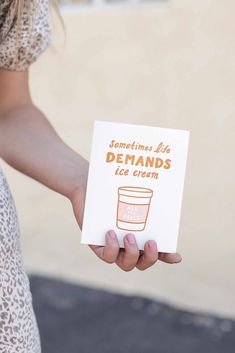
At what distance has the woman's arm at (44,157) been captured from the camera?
4.86ft

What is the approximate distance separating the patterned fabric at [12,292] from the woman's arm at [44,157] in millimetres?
131

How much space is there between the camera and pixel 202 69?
474cm

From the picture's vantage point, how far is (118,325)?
4910 mm

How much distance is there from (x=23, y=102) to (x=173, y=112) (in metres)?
3.06

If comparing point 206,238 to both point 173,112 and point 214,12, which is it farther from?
point 214,12

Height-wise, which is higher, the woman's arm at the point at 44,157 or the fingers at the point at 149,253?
the woman's arm at the point at 44,157

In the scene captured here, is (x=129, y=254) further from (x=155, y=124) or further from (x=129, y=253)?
(x=155, y=124)

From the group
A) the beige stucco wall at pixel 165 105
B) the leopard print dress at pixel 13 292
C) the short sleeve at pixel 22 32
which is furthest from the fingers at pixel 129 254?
the beige stucco wall at pixel 165 105

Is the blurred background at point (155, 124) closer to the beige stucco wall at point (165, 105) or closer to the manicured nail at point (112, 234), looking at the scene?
the beige stucco wall at point (165, 105)

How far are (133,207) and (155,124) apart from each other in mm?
3519

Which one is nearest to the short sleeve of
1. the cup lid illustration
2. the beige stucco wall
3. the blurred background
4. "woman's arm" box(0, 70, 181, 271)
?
"woman's arm" box(0, 70, 181, 271)

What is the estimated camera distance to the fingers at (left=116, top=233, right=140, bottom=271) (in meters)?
1.46

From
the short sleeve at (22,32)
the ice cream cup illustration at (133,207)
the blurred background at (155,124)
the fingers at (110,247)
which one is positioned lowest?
the blurred background at (155,124)

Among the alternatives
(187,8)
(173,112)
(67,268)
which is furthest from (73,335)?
(187,8)
